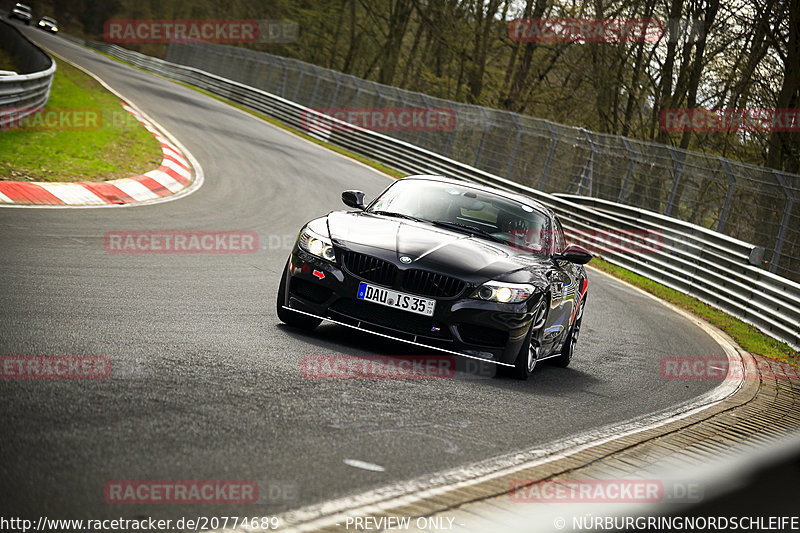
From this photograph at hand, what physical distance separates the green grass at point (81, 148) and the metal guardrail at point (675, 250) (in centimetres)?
973

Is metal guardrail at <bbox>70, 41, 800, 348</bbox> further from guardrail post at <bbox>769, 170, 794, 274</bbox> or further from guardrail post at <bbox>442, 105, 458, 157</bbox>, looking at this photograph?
guardrail post at <bbox>442, 105, 458, 157</bbox>

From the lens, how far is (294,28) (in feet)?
181

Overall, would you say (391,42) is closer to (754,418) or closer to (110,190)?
(110,190)

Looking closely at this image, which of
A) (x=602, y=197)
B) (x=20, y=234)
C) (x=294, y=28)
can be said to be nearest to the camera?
(x=20, y=234)

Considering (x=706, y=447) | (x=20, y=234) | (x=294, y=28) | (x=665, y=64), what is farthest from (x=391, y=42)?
(x=706, y=447)

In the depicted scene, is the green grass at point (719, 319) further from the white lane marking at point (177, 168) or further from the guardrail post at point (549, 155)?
the white lane marking at point (177, 168)

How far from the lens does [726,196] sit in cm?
1781

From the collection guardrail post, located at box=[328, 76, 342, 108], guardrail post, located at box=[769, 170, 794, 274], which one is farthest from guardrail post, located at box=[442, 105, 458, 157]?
guardrail post, located at box=[769, 170, 794, 274]

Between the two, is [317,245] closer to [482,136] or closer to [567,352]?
[567,352]

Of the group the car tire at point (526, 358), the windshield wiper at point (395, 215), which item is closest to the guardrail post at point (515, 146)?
the windshield wiper at point (395, 215)

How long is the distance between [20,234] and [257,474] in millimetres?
6421

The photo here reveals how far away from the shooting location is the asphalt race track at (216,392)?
3855 millimetres

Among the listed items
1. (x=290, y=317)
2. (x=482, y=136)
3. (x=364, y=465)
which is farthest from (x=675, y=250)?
(x=364, y=465)

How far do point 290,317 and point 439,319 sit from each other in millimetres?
1306
